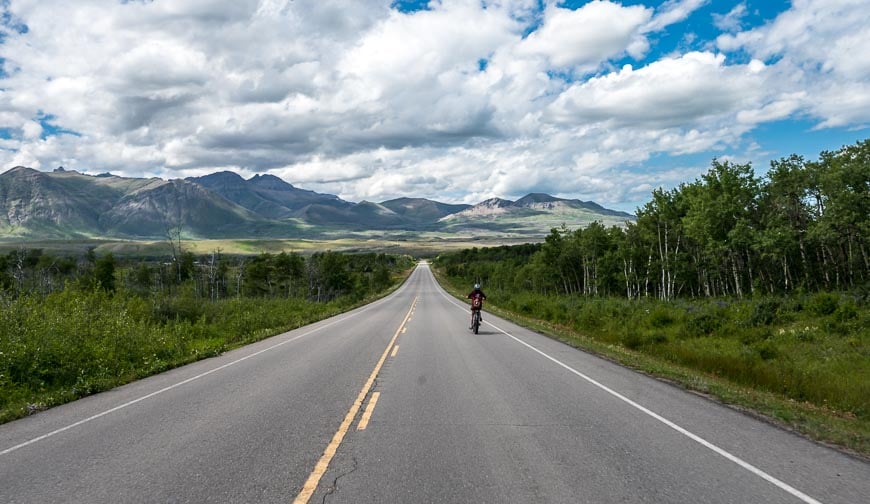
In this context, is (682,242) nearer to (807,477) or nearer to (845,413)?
(845,413)

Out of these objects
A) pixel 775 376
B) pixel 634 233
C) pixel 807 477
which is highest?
pixel 634 233

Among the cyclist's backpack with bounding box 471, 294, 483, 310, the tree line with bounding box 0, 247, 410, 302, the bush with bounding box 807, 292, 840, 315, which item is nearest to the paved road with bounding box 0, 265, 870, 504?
the cyclist's backpack with bounding box 471, 294, 483, 310

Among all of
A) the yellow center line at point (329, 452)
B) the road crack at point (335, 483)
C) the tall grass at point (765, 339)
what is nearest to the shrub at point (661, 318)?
the tall grass at point (765, 339)

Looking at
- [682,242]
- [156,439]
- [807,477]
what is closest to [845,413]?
[807,477]

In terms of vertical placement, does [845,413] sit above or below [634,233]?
below

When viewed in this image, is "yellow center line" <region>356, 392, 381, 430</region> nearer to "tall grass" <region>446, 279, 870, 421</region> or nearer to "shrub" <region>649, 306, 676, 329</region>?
"tall grass" <region>446, 279, 870, 421</region>

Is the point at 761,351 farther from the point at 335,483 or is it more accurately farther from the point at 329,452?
the point at 335,483

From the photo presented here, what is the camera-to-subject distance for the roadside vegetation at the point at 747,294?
11602mm

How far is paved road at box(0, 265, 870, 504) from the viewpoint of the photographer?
4.87 metres

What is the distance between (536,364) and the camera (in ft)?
42.4

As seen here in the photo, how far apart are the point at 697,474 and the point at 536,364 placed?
25.0ft

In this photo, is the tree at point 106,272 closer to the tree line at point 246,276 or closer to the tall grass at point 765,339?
the tree line at point 246,276

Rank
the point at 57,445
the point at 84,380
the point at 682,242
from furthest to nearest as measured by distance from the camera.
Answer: the point at 682,242, the point at 84,380, the point at 57,445

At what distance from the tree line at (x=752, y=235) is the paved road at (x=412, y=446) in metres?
33.2
